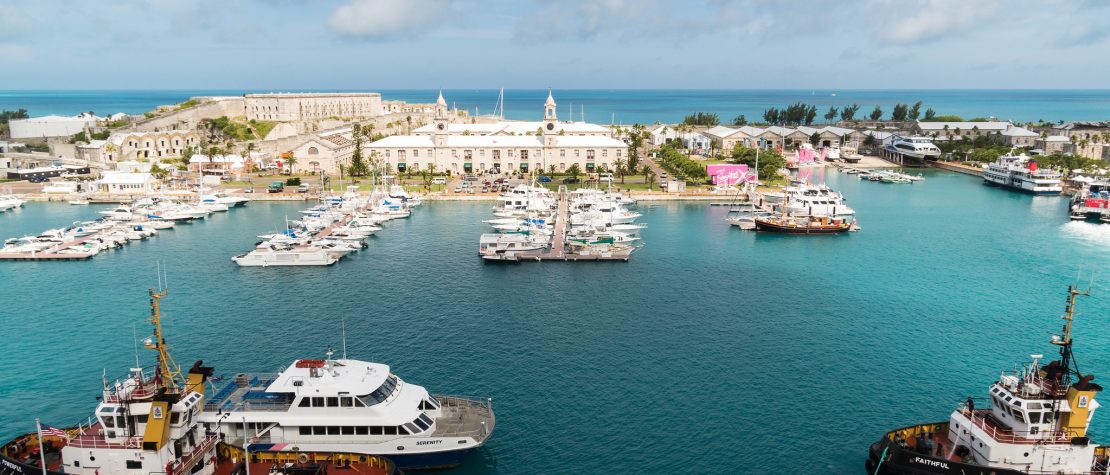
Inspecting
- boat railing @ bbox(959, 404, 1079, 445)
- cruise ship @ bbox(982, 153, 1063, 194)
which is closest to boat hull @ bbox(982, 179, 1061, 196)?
cruise ship @ bbox(982, 153, 1063, 194)

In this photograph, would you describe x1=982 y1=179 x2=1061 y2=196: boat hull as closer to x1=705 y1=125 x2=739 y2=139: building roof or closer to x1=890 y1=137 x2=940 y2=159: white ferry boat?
x1=890 y1=137 x2=940 y2=159: white ferry boat

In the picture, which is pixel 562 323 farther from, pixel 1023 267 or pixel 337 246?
pixel 1023 267

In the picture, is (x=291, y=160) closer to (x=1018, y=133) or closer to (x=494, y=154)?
(x=494, y=154)

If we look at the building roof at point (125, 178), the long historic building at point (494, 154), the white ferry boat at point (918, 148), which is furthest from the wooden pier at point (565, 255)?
the white ferry boat at point (918, 148)

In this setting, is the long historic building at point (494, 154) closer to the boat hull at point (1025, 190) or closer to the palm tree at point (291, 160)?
the palm tree at point (291, 160)

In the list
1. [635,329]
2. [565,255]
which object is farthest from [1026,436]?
[565,255]

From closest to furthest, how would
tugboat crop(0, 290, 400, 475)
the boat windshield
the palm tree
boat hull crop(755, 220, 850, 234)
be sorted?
tugboat crop(0, 290, 400, 475) < the boat windshield < boat hull crop(755, 220, 850, 234) < the palm tree

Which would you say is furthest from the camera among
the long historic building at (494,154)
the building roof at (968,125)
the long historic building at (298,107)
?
the building roof at (968,125)
